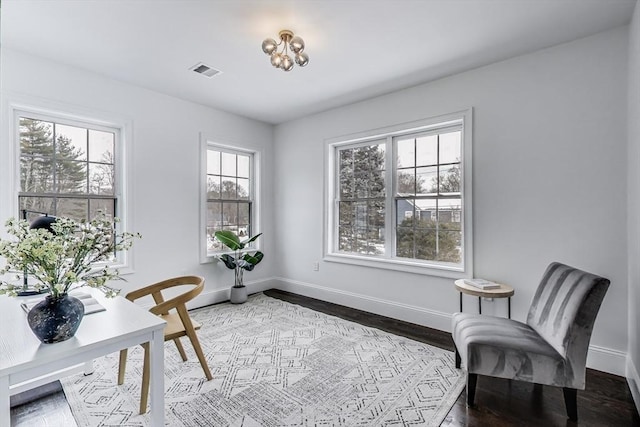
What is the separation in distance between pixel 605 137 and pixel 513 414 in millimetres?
2195

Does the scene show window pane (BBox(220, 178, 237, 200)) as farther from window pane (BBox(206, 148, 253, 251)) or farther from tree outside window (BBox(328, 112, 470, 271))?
tree outside window (BBox(328, 112, 470, 271))

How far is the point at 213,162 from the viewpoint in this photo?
4402 millimetres

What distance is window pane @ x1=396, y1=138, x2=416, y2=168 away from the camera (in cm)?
368

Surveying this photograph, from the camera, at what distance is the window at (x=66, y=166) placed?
2.94m

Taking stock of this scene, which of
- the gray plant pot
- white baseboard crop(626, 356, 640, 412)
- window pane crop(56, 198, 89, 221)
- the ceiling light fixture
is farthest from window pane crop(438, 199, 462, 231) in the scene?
window pane crop(56, 198, 89, 221)

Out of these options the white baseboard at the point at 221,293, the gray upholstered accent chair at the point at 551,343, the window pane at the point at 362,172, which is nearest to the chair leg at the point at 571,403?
the gray upholstered accent chair at the point at 551,343

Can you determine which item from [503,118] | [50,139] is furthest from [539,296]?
[50,139]

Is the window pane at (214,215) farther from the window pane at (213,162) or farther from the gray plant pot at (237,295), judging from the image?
the gray plant pot at (237,295)

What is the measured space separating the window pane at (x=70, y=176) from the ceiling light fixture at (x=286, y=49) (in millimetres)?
2359

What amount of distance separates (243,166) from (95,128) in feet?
6.28

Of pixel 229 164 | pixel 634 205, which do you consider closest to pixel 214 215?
pixel 229 164

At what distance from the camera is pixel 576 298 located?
1925 mm

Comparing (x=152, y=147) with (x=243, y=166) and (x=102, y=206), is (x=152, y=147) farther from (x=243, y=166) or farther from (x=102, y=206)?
(x=243, y=166)

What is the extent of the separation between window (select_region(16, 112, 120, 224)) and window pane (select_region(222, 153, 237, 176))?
1358 millimetres
